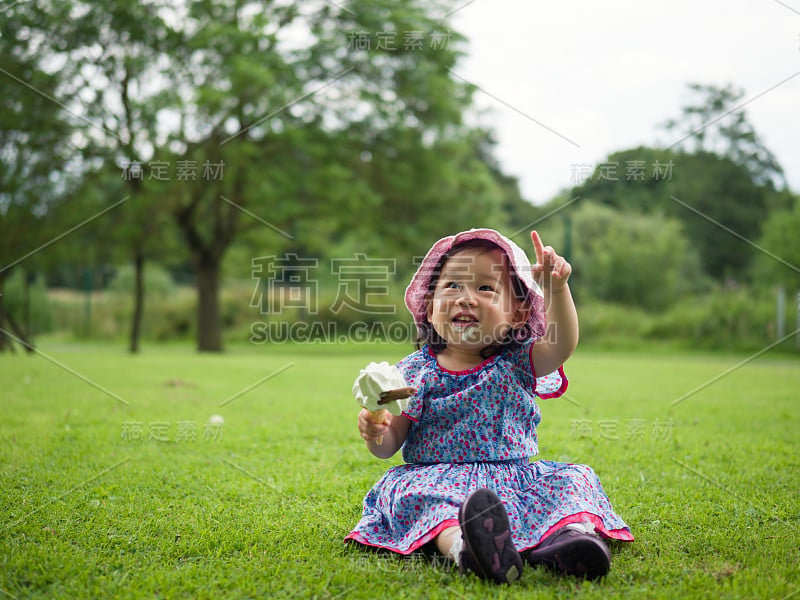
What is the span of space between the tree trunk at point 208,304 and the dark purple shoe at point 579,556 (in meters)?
14.9

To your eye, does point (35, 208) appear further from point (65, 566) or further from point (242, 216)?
point (65, 566)

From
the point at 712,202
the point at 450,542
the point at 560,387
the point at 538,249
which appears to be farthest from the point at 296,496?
the point at 712,202

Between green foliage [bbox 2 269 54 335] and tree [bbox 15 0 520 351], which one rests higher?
tree [bbox 15 0 520 351]

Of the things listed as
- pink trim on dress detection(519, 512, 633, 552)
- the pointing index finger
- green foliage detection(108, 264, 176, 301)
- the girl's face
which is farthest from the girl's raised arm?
green foliage detection(108, 264, 176, 301)

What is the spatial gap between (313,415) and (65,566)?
3402mm

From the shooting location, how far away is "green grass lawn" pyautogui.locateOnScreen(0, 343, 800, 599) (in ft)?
6.72

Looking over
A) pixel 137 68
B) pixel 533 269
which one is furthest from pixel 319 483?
pixel 137 68

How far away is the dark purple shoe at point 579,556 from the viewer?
2.04 meters

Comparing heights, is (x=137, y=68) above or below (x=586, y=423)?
above

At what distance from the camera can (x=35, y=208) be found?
47.2 ft

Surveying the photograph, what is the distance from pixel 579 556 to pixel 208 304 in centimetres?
1532

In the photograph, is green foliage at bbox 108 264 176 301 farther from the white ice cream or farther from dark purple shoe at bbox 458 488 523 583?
dark purple shoe at bbox 458 488 523 583

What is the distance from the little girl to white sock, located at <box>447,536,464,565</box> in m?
0.01

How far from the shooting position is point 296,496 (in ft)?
10.1
